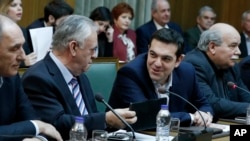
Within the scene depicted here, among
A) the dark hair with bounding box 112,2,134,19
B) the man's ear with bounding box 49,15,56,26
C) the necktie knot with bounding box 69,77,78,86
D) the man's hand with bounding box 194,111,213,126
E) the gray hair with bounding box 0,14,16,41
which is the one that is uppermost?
the dark hair with bounding box 112,2,134,19

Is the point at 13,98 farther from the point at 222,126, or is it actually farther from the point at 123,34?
the point at 123,34

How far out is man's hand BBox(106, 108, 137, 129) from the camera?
3.08 metres

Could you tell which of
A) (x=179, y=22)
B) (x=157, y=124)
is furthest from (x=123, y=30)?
(x=157, y=124)

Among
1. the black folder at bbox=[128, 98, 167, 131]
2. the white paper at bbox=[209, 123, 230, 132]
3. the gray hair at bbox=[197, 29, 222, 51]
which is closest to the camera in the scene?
the black folder at bbox=[128, 98, 167, 131]

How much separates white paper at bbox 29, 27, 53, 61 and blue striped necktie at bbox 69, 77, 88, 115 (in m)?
1.71

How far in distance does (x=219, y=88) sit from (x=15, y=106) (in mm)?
1883

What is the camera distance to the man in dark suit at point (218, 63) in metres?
4.36

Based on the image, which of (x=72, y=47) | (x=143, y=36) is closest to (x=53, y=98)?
(x=72, y=47)

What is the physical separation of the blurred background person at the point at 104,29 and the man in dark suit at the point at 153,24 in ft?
2.63

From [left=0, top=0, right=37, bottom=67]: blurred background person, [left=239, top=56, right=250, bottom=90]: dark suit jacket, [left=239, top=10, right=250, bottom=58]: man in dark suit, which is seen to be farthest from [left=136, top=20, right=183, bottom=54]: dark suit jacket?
[left=239, top=56, right=250, bottom=90]: dark suit jacket

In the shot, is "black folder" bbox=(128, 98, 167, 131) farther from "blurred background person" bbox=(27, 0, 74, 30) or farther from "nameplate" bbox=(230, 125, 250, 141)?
"blurred background person" bbox=(27, 0, 74, 30)

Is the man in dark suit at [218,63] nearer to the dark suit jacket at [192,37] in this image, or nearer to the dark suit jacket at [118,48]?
the dark suit jacket at [118,48]

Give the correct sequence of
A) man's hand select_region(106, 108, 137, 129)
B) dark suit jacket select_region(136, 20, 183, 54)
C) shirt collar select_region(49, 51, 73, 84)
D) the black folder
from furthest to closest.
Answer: dark suit jacket select_region(136, 20, 183, 54) → shirt collar select_region(49, 51, 73, 84) → the black folder → man's hand select_region(106, 108, 137, 129)

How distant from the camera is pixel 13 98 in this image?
3074mm
